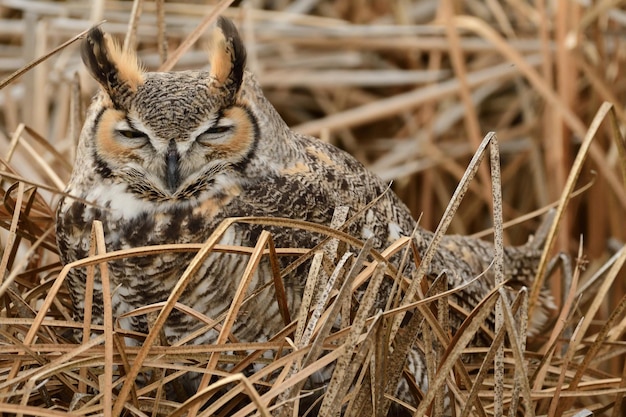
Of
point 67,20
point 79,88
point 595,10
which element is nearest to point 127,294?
point 79,88

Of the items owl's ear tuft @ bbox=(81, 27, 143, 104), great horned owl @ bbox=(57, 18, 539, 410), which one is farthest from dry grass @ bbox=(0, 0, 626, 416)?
owl's ear tuft @ bbox=(81, 27, 143, 104)

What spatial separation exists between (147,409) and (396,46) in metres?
2.13

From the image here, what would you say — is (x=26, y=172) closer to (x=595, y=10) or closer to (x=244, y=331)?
(x=244, y=331)

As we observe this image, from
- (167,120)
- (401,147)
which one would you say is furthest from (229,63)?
(401,147)

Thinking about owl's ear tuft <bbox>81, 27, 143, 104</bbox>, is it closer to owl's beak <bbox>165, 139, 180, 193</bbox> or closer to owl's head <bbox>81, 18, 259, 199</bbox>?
owl's head <bbox>81, 18, 259, 199</bbox>

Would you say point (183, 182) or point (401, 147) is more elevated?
point (183, 182)

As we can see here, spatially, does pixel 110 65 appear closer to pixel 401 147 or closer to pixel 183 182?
pixel 183 182

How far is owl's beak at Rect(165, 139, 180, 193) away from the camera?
1.66m

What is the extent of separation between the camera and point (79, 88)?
2.25 metres

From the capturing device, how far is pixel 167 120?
166 cm

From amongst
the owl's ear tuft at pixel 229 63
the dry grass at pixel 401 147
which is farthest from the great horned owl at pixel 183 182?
the dry grass at pixel 401 147

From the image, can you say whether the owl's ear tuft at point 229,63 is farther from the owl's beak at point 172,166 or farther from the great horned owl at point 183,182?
the owl's beak at point 172,166

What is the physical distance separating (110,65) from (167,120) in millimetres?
159

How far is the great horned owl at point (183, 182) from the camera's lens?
1696 millimetres
